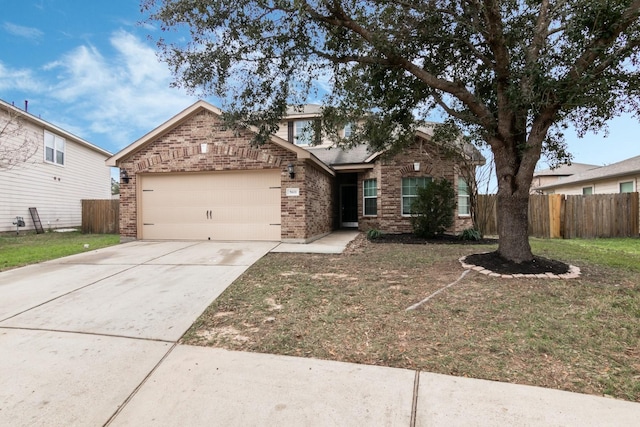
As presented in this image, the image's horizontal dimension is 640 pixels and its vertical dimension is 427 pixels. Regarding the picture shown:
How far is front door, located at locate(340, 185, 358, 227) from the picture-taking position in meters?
16.2

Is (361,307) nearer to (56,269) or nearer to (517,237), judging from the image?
(517,237)

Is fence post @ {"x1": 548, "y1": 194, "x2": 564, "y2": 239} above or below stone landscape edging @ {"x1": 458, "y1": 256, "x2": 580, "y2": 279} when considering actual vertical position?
above

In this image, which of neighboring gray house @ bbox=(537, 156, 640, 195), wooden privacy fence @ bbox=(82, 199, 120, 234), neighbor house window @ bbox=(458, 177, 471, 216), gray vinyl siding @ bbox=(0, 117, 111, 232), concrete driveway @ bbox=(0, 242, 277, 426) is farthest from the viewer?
wooden privacy fence @ bbox=(82, 199, 120, 234)

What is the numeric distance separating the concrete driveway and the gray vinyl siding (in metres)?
9.71

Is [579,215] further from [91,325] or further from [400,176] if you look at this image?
[91,325]

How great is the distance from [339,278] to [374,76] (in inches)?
178

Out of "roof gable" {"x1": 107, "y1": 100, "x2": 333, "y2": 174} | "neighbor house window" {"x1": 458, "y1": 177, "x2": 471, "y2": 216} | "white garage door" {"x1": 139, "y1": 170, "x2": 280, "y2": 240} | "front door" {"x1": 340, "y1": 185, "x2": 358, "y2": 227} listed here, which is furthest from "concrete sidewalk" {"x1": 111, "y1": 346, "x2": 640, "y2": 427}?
"front door" {"x1": 340, "y1": 185, "x2": 358, "y2": 227}

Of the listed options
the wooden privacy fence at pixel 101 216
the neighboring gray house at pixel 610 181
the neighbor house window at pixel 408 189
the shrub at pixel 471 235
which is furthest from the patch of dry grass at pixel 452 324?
the wooden privacy fence at pixel 101 216

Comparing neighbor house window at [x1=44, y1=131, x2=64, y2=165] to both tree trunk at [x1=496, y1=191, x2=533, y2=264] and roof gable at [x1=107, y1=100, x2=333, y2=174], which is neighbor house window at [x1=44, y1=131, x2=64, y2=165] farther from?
tree trunk at [x1=496, y1=191, x2=533, y2=264]

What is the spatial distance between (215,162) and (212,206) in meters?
1.40

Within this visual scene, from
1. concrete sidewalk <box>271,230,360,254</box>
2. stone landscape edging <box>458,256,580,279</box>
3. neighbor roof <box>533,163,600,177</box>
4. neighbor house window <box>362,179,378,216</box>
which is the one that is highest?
neighbor roof <box>533,163,600,177</box>

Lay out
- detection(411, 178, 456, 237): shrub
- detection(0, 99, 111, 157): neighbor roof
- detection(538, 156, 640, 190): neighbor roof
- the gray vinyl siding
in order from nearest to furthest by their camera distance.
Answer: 1. detection(411, 178, 456, 237): shrub
2. detection(0, 99, 111, 157): neighbor roof
3. the gray vinyl siding
4. detection(538, 156, 640, 190): neighbor roof

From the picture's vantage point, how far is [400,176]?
13172 millimetres

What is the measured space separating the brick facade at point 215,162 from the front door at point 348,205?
4883 millimetres
